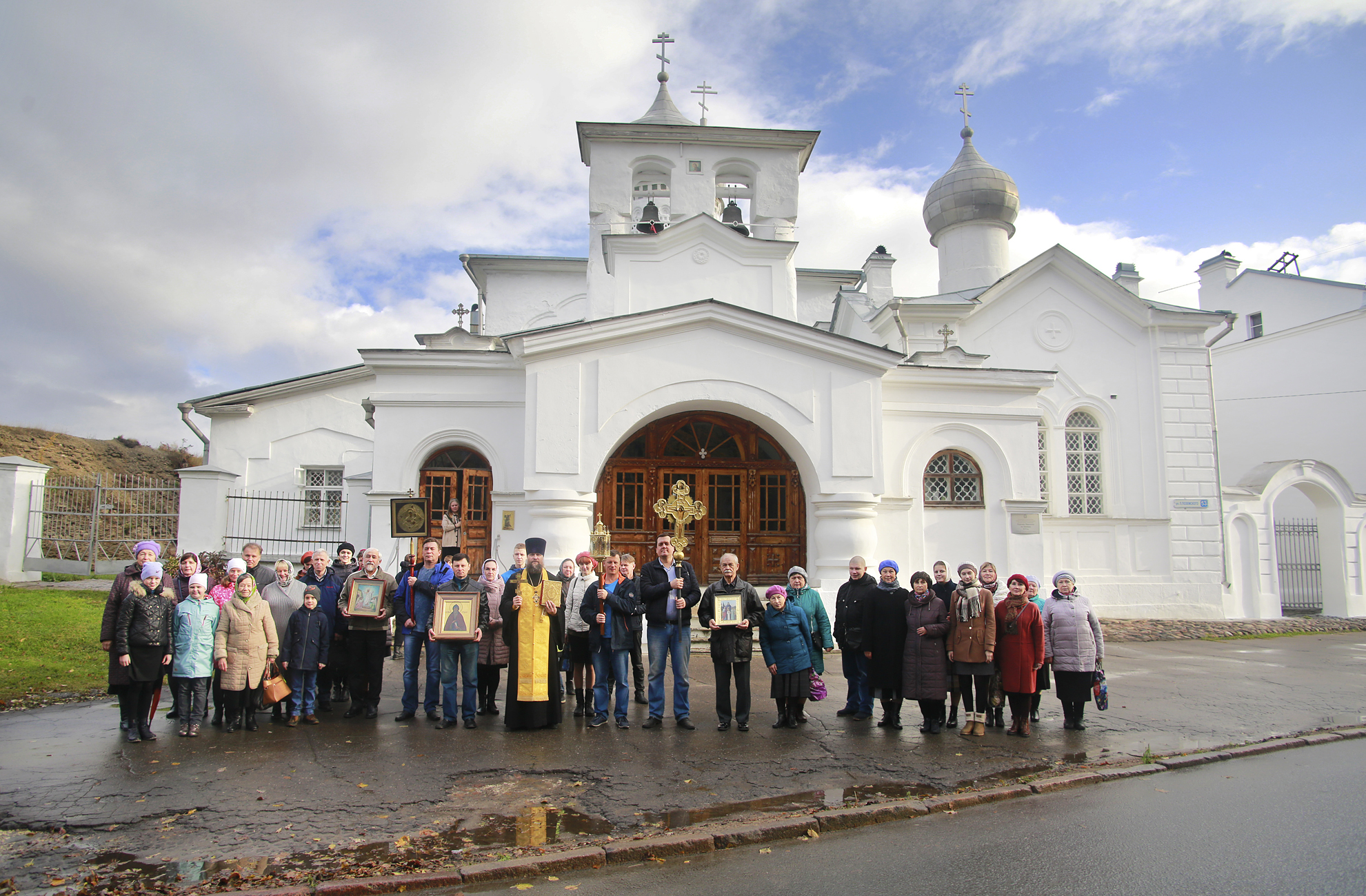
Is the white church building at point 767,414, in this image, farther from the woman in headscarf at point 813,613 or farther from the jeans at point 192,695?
the jeans at point 192,695

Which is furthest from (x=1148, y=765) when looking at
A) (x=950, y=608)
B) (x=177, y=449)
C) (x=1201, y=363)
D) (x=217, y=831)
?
(x=177, y=449)

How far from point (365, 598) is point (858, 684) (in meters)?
4.68

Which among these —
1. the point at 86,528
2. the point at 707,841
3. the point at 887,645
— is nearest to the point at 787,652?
the point at 887,645

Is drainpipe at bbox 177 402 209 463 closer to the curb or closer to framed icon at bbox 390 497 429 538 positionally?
framed icon at bbox 390 497 429 538

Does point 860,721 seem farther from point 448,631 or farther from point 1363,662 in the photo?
point 1363,662

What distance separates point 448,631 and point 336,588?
1418 mm

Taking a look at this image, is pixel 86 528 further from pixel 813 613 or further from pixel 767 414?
pixel 813 613

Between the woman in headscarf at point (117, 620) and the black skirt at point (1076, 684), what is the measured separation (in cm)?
783

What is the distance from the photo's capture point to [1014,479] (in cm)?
1477

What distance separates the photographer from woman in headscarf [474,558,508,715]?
7.75 m

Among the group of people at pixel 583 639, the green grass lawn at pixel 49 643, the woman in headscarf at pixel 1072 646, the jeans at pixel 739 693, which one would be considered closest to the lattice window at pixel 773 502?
the group of people at pixel 583 639

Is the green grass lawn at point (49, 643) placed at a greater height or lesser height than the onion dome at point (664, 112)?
lesser

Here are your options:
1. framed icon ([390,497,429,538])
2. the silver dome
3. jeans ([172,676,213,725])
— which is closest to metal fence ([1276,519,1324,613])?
the silver dome

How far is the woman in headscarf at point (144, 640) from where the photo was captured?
6.93 m
